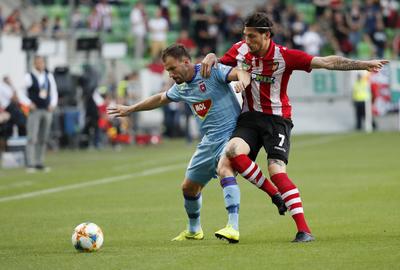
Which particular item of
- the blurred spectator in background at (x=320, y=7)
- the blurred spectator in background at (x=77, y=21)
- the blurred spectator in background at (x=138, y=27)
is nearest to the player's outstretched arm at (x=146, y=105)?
the blurred spectator in background at (x=77, y=21)

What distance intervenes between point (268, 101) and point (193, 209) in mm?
1312

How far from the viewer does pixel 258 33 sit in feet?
33.0

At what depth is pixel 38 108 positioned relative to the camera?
2223cm

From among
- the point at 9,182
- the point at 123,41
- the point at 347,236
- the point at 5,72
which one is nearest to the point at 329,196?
the point at 347,236

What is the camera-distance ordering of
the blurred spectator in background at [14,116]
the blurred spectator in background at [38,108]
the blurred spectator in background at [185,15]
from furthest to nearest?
the blurred spectator in background at [185,15] < the blurred spectator in background at [14,116] < the blurred spectator in background at [38,108]

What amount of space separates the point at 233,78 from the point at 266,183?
3.50 feet

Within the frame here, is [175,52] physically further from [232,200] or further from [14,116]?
[14,116]

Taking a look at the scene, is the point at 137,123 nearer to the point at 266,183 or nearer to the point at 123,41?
the point at 123,41

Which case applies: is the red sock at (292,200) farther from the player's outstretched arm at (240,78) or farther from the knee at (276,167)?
the player's outstretched arm at (240,78)

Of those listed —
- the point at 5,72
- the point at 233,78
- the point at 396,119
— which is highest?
the point at 233,78

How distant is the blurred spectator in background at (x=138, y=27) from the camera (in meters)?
36.9

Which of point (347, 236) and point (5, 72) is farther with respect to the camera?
point (5, 72)

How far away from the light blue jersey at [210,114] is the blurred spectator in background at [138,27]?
87.2 feet

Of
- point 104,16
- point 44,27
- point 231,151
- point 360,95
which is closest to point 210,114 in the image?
point 231,151
